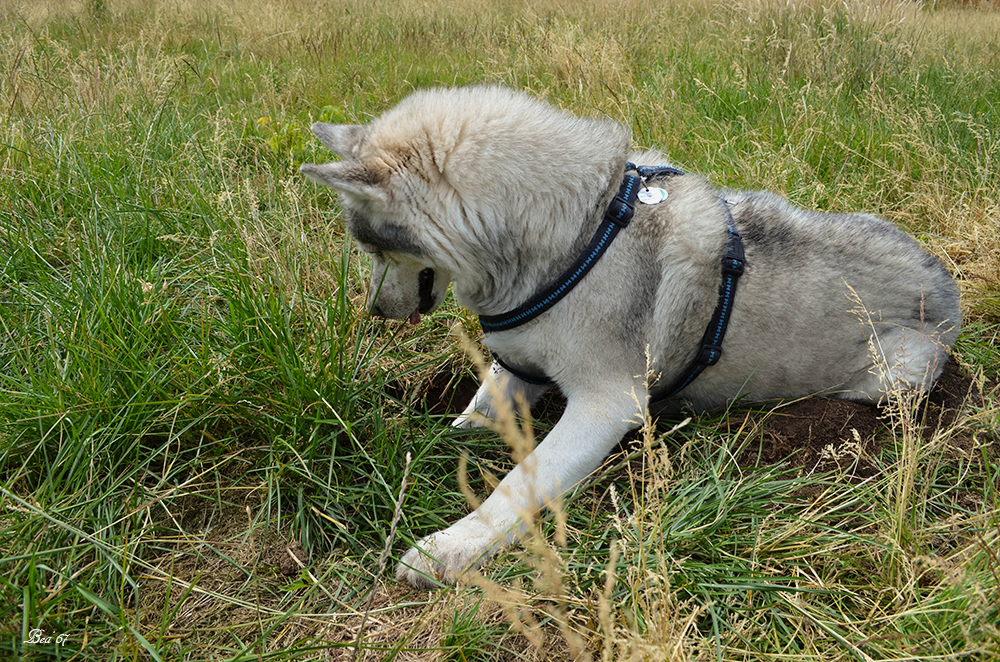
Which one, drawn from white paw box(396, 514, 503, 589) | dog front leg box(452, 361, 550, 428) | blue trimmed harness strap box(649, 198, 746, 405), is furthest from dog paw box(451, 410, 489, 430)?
blue trimmed harness strap box(649, 198, 746, 405)

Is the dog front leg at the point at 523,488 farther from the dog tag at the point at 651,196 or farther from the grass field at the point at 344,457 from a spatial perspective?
the dog tag at the point at 651,196

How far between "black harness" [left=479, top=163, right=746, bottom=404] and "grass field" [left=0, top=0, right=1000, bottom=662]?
30cm

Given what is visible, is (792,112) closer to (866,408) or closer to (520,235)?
(866,408)

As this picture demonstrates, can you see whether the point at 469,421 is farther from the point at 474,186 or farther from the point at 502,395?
the point at 474,186

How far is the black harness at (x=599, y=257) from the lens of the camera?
223cm

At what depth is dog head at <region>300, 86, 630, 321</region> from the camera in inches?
83.9

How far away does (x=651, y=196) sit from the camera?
7.64 feet

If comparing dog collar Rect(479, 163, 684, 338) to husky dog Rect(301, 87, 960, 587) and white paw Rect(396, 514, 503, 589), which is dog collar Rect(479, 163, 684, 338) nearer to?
husky dog Rect(301, 87, 960, 587)

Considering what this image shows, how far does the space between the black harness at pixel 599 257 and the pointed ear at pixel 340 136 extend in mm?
792

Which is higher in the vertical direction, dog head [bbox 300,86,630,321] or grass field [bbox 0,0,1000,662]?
dog head [bbox 300,86,630,321]

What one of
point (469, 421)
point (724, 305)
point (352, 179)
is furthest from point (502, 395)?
point (352, 179)

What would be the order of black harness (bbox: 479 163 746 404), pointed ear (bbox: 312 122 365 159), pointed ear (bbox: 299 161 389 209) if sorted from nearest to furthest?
1. pointed ear (bbox: 299 161 389 209)
2. black harness (bbox: 479 163 746 404)
3. pointed ear (bbox: 312 122 365 159)

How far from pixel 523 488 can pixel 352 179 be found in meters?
1.12

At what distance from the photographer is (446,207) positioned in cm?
214
